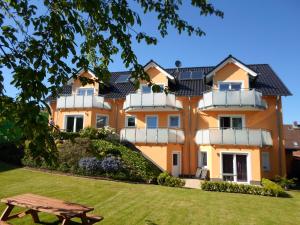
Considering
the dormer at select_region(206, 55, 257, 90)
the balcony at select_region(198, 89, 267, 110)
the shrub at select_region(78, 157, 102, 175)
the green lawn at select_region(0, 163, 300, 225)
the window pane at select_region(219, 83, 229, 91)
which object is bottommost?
the green lawn at select_region(0, 163, 300, 225)

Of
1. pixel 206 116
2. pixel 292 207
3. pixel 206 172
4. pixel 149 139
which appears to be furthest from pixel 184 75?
pixel 292 207

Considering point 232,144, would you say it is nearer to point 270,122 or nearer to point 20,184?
point 270,122

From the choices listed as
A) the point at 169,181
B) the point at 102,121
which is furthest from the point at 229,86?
the point at 102,121

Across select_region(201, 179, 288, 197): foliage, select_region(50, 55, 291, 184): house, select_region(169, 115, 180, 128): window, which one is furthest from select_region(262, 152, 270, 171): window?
select_region(169, 115, 180, 128): window

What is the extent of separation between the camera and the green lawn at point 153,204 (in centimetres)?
1000

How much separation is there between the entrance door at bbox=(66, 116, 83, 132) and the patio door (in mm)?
14879

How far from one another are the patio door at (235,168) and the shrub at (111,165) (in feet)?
27.6

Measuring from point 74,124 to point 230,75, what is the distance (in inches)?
636

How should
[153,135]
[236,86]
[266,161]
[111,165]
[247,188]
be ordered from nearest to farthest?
[247,188], [111,165], [266,161], [153,135], [236,86]

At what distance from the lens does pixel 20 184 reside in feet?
48.3

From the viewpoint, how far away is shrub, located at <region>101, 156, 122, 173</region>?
18922mm

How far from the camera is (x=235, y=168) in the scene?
21578 millimetres

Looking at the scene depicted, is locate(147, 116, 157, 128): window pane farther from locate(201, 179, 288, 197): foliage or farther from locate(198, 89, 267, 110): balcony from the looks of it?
locate(201, 179, 288, 197): foliage

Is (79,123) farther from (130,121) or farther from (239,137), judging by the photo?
(239,137)
